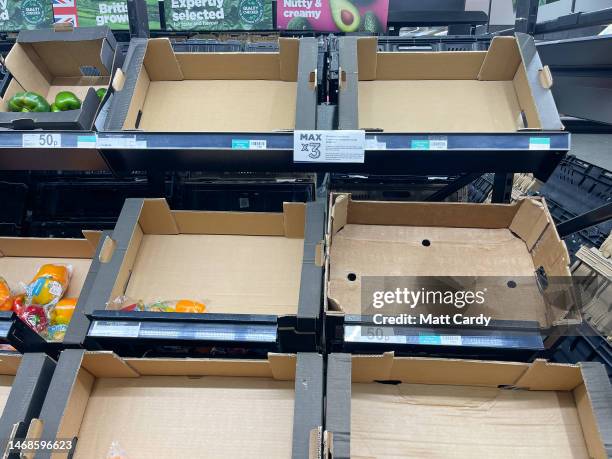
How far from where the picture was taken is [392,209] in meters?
1.29

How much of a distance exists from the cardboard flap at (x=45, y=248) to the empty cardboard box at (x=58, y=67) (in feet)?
1.29

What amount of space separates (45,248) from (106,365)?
640 mm

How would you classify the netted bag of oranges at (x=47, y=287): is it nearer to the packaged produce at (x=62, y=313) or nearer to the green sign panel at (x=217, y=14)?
the packaged produce at (x=62, y=313)

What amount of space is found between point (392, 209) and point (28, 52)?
138cm

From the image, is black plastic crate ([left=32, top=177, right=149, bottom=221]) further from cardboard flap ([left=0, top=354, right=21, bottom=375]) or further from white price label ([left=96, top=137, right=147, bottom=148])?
cardboard flap ([left=0, top=354, right=21, bottom=375])

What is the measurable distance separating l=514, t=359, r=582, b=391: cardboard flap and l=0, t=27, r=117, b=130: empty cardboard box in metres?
1.28

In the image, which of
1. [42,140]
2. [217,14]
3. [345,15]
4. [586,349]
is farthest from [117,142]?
[345,15]

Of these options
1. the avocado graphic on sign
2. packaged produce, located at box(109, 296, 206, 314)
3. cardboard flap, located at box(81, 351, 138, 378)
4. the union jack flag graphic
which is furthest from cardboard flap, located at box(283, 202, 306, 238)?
the union jack flag graphic

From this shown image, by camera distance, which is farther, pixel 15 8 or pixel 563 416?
pixel 15 8

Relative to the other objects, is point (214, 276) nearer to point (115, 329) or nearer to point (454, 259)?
point (115, 329)

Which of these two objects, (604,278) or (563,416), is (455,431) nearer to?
(563,416)

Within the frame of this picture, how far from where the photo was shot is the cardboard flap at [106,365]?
0.94m

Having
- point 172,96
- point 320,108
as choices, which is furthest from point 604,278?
point 172,96

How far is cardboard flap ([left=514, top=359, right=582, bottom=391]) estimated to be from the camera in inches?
35.3
